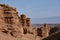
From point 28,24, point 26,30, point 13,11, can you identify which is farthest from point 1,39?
point 28,24

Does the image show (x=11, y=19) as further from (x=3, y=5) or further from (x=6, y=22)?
(x=3, y=5)

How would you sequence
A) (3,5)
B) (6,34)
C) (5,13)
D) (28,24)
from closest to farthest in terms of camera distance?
(6,34), (5,13), (3,5), (28,24)

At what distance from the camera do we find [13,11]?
3950 cm

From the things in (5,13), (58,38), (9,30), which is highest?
(5,13)

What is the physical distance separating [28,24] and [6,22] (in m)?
28.9

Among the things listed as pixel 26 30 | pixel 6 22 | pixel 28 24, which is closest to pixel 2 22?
pixel 6 22

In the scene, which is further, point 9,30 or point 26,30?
point 26,30

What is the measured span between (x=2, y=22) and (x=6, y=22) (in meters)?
1.15

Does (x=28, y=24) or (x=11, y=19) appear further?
(x=28, y=24)

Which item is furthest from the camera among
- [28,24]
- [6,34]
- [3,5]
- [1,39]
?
[28,24]

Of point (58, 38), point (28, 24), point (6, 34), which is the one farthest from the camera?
point (28, 24)

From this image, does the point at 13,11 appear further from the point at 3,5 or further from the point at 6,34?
the point at 6,34

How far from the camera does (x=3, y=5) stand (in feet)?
135

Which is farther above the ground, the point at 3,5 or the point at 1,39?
the point at 3,5
